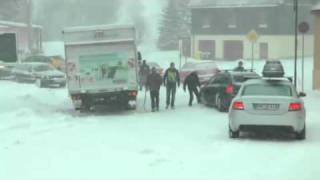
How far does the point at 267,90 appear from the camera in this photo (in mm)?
17391

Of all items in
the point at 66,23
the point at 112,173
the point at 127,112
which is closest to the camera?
the point at 112,173

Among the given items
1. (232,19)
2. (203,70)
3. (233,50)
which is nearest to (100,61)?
(203,70)

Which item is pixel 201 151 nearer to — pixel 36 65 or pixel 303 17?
pixel 36 65

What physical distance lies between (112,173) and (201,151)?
3.28 meters

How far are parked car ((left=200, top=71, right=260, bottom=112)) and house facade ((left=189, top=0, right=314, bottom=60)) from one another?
47.3 metres

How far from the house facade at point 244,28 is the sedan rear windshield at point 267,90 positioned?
5638 cm

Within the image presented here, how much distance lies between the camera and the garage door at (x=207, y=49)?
78.6 metres

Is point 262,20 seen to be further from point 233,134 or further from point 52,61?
point 233,134

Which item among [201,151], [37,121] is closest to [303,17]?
[37,121]

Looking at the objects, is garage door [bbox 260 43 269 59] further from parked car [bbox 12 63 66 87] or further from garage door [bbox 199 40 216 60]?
parked car [bbox 12 63 66 87]

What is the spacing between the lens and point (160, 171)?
1243cm

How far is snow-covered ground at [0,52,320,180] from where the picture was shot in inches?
487

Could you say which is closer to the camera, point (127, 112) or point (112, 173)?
point (112, 173)

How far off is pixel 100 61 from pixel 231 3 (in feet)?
182
